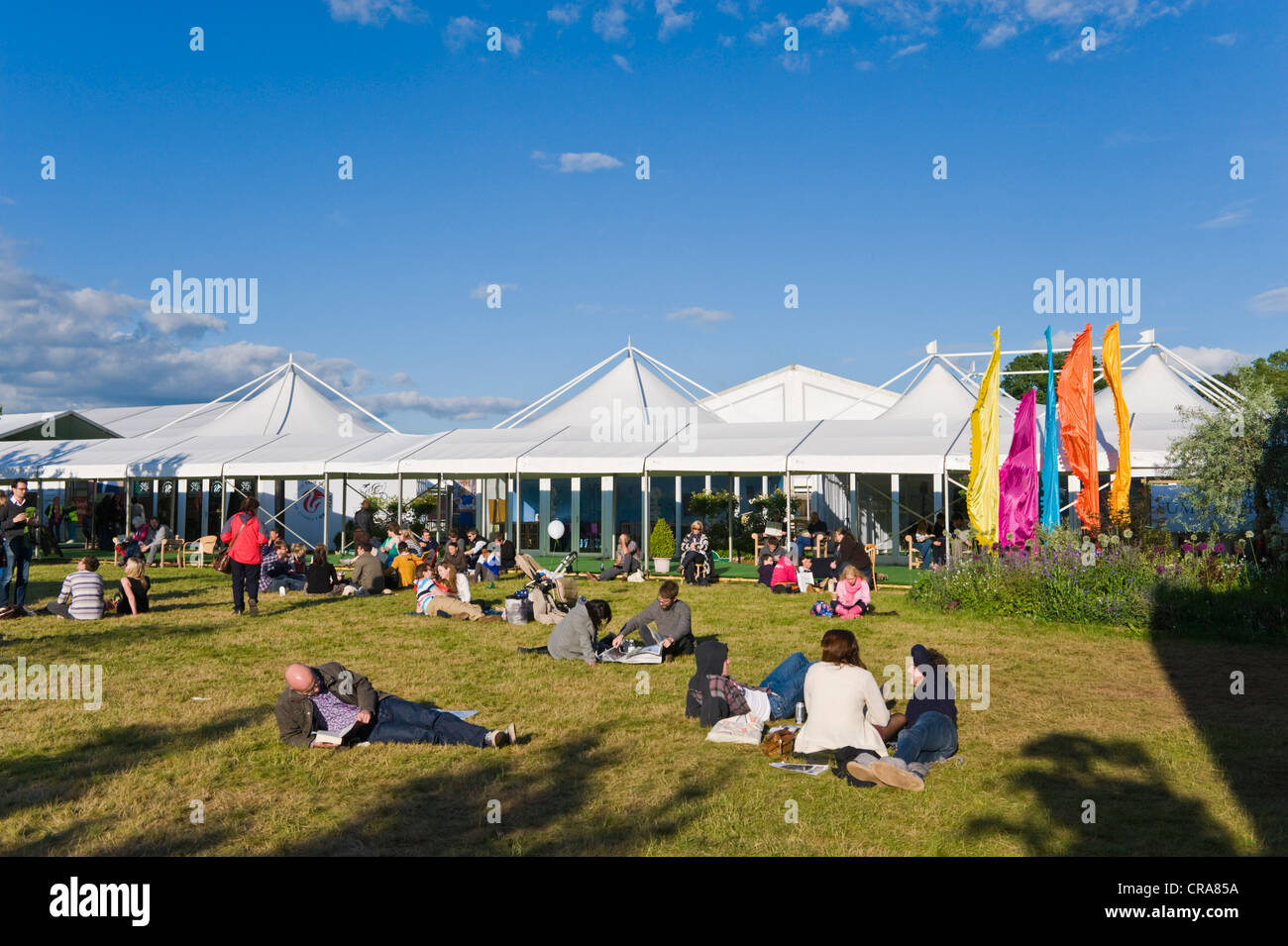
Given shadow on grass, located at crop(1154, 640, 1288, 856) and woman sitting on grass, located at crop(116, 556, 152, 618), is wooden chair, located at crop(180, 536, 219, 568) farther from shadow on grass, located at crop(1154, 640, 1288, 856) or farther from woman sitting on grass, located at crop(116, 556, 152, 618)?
shadow on grass, located at crop(1154, 640, 1288, 856)

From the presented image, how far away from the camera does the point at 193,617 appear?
12.2 meters

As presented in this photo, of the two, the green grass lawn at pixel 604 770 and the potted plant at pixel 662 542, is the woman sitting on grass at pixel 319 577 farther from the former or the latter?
the potted plant at pixel 662 542

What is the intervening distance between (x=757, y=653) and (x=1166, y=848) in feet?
17.9

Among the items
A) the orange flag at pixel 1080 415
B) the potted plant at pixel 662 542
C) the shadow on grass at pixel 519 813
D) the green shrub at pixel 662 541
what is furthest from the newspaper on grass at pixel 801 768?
the green shrub at pixel 662 541

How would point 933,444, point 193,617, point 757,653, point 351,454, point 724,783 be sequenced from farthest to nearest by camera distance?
point 351,454 < point 933,444 < point 193,617 < point 757,653 < point 724,783

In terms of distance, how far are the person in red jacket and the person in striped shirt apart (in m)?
1.58

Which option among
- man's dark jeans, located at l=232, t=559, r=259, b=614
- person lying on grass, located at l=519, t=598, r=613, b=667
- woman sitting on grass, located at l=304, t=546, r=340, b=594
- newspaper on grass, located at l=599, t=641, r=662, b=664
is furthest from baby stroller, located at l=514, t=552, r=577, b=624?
woman sitting on grass, located at l=304, t=546, r=340, b=594

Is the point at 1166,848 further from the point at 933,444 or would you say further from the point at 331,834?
the point at 933,444

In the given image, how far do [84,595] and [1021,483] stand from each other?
45.9 ft

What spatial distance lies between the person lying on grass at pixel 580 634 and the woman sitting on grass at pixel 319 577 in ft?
20.9

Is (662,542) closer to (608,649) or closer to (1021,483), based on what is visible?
(1021,483)

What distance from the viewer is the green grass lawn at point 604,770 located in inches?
181

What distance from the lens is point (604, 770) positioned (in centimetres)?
570
